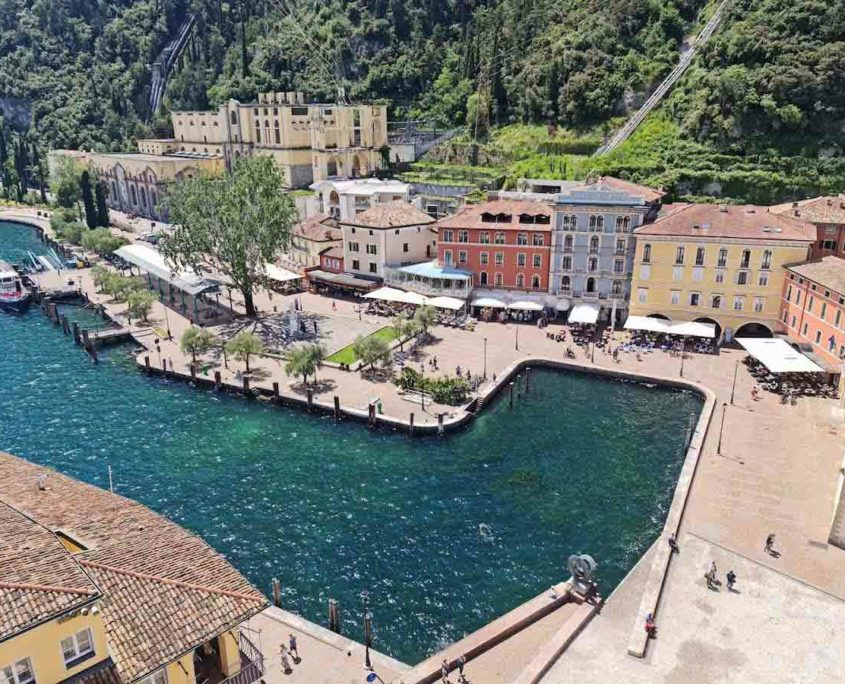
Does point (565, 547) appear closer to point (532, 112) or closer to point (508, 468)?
point (508, 468)

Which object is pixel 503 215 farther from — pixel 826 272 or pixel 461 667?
pixel 461 667

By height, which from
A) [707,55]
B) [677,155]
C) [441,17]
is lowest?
[677,155]

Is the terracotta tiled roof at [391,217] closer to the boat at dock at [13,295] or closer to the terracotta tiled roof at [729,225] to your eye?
the terracotta tiled roof at [729,225]

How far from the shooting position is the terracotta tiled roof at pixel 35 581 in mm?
16344

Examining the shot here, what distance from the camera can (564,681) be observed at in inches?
1028

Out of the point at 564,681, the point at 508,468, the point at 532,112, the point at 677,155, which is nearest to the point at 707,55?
the point at 677,155

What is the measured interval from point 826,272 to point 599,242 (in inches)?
788

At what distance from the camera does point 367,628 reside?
29.5 meters

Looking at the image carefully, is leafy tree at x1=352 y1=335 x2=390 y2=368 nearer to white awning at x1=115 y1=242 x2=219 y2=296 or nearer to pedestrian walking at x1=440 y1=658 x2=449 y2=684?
white awning at x1=115 y1=242 x2=219 y2=296

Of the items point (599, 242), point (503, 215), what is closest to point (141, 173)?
point (503, 215)

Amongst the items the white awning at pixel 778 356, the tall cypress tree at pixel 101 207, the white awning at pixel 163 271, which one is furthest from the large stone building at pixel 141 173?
the white awning at pixel 778 356

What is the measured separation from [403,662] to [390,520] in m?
10.7

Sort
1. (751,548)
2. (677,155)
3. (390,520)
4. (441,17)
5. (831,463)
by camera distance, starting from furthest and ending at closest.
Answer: (441,17), (677,155), (831,463), (390,520), (751,548)

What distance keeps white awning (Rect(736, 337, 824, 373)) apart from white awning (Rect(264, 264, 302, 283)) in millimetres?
50404
